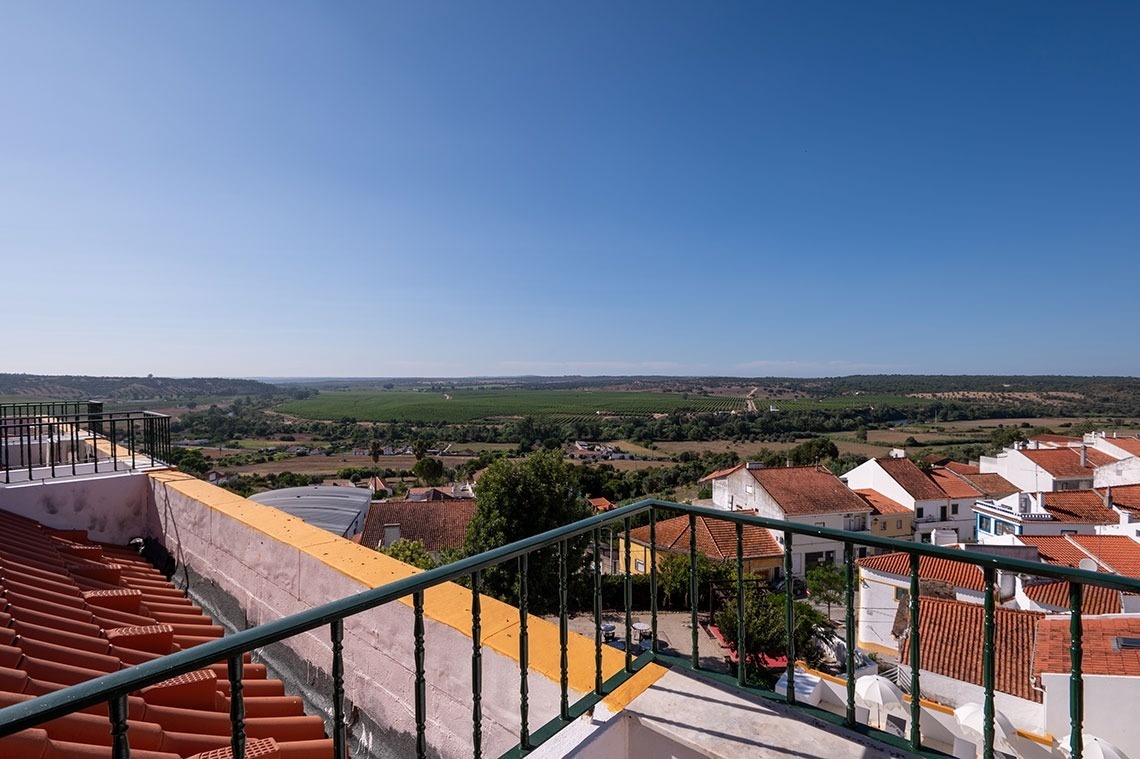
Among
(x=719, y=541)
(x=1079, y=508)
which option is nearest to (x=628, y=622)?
(x=719, y=541)

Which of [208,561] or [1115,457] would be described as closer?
[208,561]

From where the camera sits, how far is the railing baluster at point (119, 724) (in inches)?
42.6

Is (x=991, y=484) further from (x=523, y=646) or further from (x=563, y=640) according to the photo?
(x=523, y=646)

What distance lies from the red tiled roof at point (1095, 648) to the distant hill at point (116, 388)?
2786 cm

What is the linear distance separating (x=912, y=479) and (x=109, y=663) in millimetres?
34533

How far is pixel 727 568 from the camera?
16844 mm

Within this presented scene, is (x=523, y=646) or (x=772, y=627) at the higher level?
(x=523, y=646)

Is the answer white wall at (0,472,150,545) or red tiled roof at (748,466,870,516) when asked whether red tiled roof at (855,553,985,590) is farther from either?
white wall at (0,472,150,545)

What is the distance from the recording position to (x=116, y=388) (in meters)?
68.7

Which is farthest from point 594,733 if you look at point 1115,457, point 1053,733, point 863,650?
point 1115,457

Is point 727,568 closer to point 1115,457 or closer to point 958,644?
point 958,644

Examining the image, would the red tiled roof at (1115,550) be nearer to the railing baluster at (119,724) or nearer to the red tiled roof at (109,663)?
the red tiled roof at (109,663)

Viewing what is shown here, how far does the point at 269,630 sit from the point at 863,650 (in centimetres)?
1861

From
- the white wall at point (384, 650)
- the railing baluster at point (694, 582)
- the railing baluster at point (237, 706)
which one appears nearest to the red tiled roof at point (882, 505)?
the railing baluster at point (694, 582)
